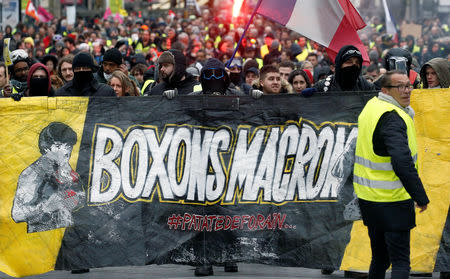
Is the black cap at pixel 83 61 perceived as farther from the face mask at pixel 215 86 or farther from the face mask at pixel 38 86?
the face mask at pixel 215 86

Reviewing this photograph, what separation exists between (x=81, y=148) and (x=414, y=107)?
2.81 meters

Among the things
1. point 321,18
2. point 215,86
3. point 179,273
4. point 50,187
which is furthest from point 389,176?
point 321,18

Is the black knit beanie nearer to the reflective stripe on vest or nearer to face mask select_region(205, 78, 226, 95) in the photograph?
face mask select_region(205, 78, 226, 95)

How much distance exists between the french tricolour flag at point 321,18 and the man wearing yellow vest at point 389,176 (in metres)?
3.05

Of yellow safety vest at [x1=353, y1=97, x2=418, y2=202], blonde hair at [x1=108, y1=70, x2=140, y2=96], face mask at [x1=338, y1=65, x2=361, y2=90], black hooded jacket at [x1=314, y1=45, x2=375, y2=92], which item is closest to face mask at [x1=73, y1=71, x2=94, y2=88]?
blonde hair at [x1=108, y1=70, x2=140, y2=96]

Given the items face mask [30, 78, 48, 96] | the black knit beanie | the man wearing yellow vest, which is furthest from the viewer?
the black knit beanie

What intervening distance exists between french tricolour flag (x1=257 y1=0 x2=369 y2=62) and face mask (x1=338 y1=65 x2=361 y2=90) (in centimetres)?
121

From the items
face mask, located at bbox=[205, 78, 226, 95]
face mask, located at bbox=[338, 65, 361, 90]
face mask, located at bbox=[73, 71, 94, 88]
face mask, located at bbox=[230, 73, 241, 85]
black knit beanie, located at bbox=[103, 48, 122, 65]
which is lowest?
face mask, located at bbox=[230, 73, 241, 85]

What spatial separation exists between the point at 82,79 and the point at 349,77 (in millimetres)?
2607

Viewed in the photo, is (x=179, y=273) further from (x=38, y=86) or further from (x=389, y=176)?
(x=389, y=176)

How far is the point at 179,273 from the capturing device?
26.7 feet

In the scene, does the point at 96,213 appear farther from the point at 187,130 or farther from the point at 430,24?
the point at 430,24

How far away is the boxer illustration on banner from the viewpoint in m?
7.58

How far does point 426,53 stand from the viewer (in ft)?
80.7
